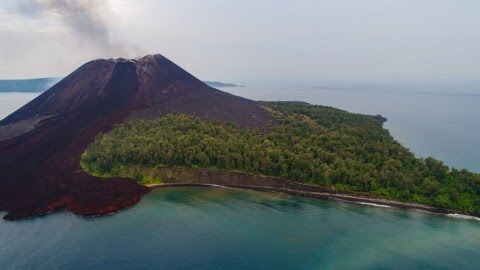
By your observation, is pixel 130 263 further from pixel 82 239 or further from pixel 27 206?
pixel 27 206

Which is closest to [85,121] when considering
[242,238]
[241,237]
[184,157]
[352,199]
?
[184,157]

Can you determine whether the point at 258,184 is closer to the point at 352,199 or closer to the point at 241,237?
the point at 352,199

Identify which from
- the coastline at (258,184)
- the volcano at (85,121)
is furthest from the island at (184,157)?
the volcano at (85,121)

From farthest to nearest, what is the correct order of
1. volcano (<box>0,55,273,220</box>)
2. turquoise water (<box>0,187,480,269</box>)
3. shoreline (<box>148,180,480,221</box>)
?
volcano (<box>0,55,273,220</box>) < shoreline (<box>148,180,480,221</box>) < turquoise water (<box>0,187,480,269</box>)

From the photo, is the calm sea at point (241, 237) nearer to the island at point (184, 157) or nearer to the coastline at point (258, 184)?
the coastline at point (258, 184)

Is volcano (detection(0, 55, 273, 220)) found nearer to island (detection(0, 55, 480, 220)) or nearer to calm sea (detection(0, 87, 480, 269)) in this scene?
island (detection(0, 55, 480, 220))

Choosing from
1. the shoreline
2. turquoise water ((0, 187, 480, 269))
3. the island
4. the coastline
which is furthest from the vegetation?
turquoise water ((0, 187, 480, 269))
